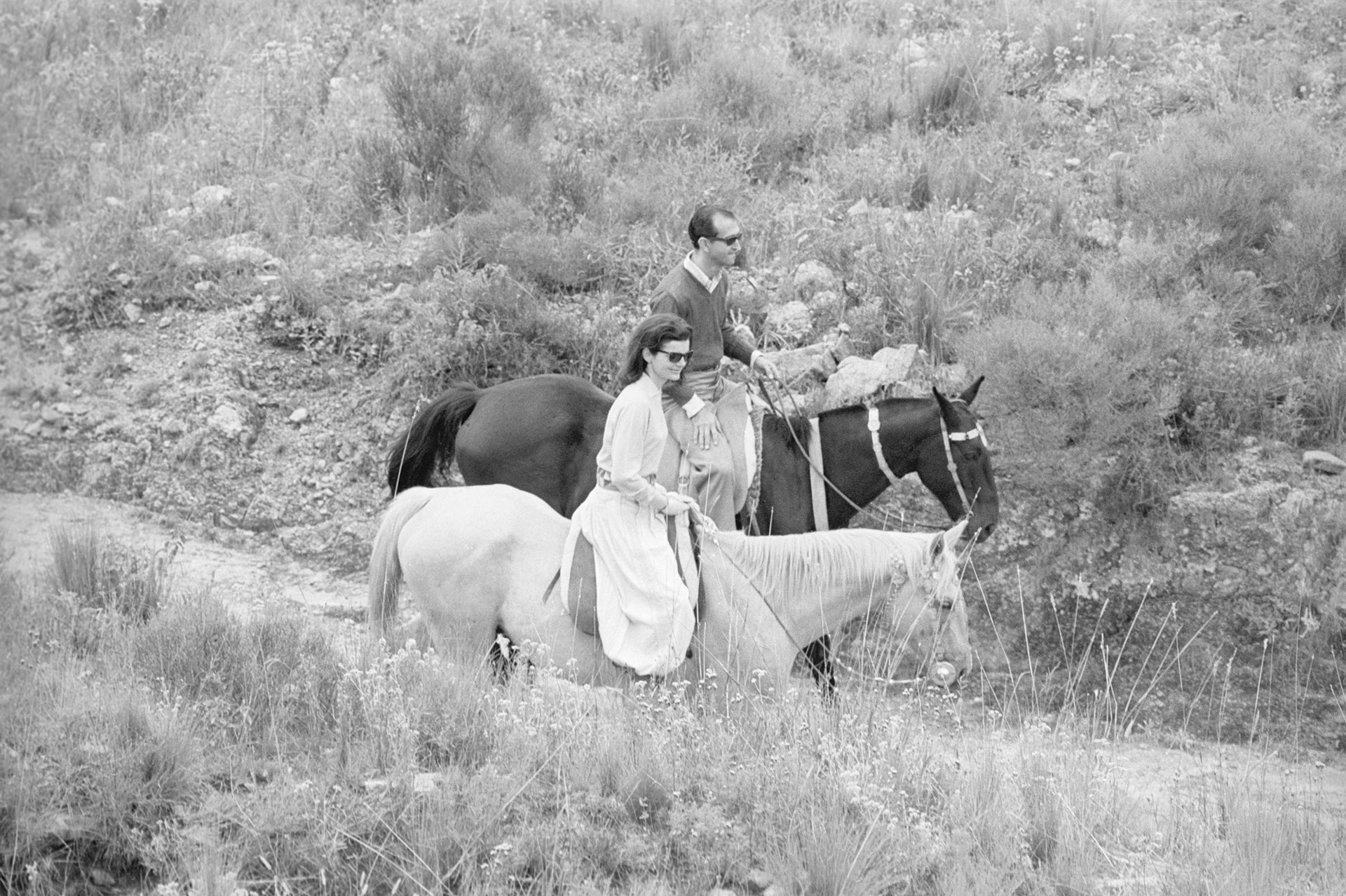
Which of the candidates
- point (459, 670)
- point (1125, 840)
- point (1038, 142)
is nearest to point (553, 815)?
point (459, 670)

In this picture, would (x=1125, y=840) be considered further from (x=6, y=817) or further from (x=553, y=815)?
(x=6, y=817)

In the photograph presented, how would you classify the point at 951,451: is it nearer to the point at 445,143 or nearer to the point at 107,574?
the point at 107,574

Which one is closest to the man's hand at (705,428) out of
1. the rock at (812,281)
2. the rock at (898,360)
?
the rock at (898,360)

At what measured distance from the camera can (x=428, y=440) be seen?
7.98 meters

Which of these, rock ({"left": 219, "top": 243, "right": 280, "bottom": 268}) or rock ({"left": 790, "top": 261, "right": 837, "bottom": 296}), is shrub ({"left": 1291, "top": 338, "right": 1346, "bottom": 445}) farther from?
rock ({"left": 219, "top": 243, "right": 280, "bottom": 268})

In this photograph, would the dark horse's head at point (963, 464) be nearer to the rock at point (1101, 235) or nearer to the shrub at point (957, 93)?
the rock at point (1101, 235)

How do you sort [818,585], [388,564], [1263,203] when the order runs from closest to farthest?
[818,585], [388,564], [1263,203]

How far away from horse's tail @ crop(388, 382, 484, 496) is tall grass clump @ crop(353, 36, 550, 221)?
4.23 m

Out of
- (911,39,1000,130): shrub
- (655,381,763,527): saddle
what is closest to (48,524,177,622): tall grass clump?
(655,381,763,527): saddle

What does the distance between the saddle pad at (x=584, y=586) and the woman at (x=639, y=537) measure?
0.05 meters

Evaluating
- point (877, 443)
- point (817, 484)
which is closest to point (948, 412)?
point (877, 443)

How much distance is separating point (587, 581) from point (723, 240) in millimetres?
2090

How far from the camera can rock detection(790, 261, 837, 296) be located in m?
10.9

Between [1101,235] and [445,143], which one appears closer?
[1101,235]
